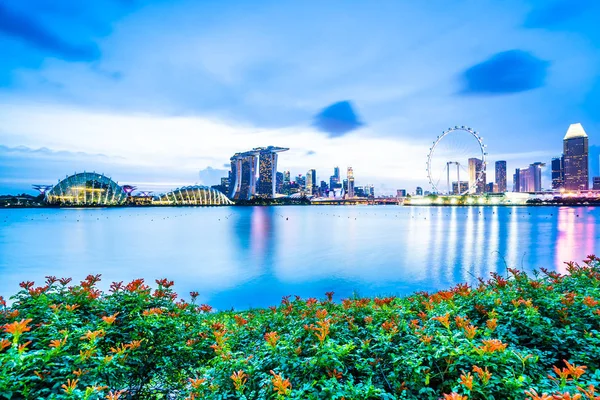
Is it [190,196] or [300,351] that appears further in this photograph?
[190,196]

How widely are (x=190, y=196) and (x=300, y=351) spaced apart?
5829 inches

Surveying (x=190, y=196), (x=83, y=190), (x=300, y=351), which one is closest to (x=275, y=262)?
(x=300, y=351)

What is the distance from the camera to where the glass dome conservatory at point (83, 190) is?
12650 cm

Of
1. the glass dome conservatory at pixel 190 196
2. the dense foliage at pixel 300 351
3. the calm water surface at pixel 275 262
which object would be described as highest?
the glass dome conservatory at pixel 190 196

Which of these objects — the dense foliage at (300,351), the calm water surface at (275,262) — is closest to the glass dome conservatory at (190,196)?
the calm water surface at (275,262)

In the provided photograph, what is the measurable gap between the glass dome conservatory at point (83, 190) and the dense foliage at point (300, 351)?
147313mm

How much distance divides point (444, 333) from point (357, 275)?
17.9 m

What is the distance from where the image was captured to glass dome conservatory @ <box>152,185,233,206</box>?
14238 cm

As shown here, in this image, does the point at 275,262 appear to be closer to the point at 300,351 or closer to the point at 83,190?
the point at 300,351

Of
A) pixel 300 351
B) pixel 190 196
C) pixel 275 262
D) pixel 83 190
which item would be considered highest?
pixel 83 190

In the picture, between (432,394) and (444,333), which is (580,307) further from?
(432,394)

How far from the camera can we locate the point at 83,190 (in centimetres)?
12750

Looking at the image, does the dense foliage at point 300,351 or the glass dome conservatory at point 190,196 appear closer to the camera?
the dense foliage at point 300,351

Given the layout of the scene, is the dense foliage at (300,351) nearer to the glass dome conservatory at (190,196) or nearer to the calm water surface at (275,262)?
the calm water surface at (275,262)
